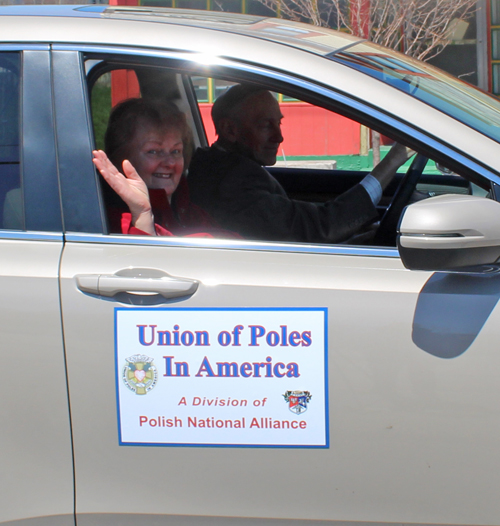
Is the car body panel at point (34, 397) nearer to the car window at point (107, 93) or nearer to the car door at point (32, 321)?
the car door at point (32, 321)

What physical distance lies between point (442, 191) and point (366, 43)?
48.1 inches

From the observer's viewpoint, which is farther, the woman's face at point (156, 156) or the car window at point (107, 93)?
the woman's face at point (156, 156)

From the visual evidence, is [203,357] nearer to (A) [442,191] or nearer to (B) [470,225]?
(B) [470,225]

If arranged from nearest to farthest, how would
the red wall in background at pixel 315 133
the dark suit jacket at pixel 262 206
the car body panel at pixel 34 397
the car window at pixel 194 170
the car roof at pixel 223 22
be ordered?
the car body panel at pixel 34 397
the car roof at pixel 223 22
the car window at pixel 194 170
the dark suit jacket at pixel 262 206
the red wall in background at pixel 315 133

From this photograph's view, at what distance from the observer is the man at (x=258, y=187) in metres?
2.29

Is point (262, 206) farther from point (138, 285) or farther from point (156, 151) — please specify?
point (138, 285)

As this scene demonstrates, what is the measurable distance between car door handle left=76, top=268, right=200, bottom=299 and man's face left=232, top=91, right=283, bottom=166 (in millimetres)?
1285

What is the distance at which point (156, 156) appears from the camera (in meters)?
2.17

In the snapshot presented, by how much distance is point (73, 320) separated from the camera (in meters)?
1.55

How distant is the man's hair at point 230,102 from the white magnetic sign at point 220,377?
139 centimetres

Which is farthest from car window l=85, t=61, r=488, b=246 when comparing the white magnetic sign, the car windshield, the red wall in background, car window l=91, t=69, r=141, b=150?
the red wall in background

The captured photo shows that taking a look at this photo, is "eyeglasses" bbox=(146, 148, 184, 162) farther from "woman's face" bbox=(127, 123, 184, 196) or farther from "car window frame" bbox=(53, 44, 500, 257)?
"car window frame" bbox=(53, 44, 500, 257)

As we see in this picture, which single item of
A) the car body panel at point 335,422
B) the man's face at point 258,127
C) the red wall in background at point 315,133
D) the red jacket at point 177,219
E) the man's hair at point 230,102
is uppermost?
the red wall in background at point 315,133

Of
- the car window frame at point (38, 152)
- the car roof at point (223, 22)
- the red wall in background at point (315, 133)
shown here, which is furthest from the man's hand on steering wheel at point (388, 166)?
the red wall in background at point (315, 133)
